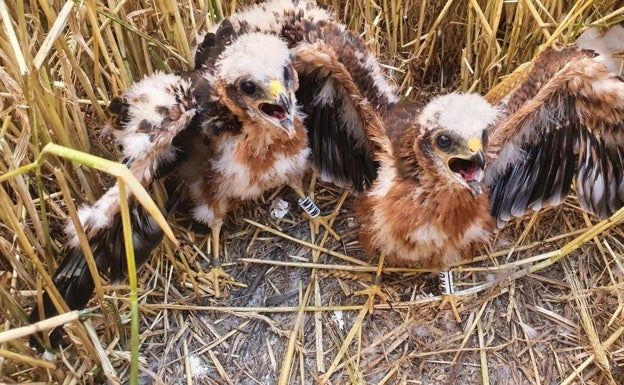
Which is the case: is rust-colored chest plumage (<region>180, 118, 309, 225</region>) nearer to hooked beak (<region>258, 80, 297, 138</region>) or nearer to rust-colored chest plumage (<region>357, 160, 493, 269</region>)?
hooked beak (<region>258, 80, 297, 138</region>)

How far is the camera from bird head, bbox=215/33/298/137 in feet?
4.73

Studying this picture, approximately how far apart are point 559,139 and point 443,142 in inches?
16.7

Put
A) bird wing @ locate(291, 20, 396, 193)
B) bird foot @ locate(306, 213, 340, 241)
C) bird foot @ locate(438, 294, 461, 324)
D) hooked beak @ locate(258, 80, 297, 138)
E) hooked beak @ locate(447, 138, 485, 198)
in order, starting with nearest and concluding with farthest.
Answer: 1. hooked beak @ locate(447, 138, 485, 198)
2. hooked beak @ locate(258, 80, 297, 138)
3. bird wing @ locate(291, 20, 396, 193)
4. bird foot @ locate(438, 294, 461, 324)
5. bird foot @ locate(306, 213, 340, 241)

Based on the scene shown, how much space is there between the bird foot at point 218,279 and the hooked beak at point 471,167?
2.43 ft

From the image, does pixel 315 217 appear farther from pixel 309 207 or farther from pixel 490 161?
pixel 490 161

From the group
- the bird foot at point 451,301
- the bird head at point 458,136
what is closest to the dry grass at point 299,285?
the bird foot at point 451,301

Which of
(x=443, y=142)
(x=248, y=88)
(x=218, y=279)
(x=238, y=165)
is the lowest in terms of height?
(x=218, y=279)

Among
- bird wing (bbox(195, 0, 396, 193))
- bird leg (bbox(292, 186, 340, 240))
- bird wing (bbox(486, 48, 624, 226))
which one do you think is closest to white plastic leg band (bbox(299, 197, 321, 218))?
bird leg (bbox(292, 186, 340, 240))

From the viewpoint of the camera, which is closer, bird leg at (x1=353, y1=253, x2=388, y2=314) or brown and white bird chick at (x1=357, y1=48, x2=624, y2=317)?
brown and white bird chick at (x1=357, y1=48, x2=624, y2=317)

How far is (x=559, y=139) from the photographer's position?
5.13 feet

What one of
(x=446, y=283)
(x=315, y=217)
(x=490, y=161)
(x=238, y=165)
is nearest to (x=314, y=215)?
(x=315, y=217)

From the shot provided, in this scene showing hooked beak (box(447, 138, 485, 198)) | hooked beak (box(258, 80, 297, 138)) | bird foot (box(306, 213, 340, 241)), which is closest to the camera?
hooked beak (box(447, 138, 485, 198))

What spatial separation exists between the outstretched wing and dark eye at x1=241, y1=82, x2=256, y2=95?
0.47 feet

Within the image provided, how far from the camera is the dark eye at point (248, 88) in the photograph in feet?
4.83
